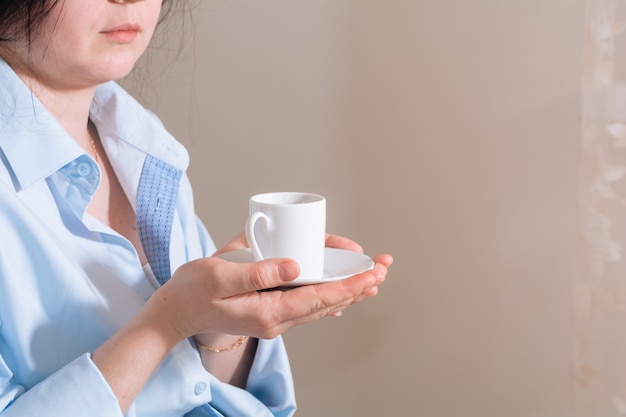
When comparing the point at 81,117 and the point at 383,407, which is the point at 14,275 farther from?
the point at 383,407

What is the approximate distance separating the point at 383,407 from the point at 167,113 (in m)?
0.90

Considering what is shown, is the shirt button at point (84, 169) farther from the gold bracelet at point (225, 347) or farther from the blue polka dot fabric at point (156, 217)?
the gold bracelet at point (225, 347)

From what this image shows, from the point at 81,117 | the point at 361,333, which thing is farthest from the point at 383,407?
the point at 81,117

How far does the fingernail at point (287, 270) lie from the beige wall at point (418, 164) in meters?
0.97

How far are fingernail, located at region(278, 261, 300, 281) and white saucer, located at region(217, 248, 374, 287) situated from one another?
6cm

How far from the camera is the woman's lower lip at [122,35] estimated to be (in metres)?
0.89

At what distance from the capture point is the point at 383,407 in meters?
1.78

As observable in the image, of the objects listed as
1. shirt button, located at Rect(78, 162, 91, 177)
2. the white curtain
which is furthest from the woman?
the white curtain

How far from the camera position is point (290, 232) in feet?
2.69

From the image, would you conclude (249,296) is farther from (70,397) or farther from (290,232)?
(70,397)

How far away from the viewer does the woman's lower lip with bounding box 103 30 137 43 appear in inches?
35.1

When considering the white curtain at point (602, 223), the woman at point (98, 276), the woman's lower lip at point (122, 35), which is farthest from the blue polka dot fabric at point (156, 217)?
the white curtain at point (602, 223)

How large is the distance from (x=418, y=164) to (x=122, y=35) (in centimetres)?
91

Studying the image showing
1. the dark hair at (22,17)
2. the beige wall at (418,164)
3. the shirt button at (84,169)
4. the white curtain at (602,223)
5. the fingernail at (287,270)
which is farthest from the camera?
the beige wall at (418,164)
